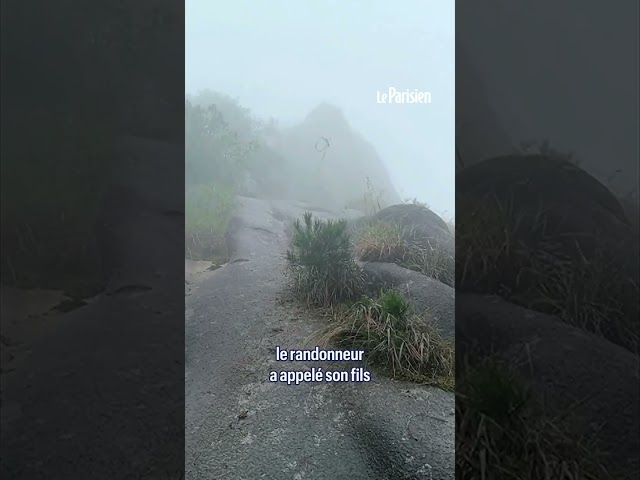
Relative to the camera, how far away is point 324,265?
6.63 feet

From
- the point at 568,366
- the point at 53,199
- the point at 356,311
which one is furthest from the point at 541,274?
the point at 53,199

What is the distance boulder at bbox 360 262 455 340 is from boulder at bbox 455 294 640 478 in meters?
0.05

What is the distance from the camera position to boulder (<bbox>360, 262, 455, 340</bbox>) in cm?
199

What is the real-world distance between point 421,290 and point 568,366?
0.70m

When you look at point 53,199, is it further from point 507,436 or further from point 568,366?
point 568,366

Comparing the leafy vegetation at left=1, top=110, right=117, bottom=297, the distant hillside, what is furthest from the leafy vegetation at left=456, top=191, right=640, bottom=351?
the leafy vegetation at left=1, top=110, right=117, bottom=297

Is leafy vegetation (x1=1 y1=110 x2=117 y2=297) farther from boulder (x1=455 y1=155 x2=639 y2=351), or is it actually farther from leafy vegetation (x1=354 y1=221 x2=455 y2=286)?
boulder (x1=455 y1=155 x2=639 y2=351)

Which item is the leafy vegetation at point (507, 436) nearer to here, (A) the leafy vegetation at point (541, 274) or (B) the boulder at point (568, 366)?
(B) the boulder at point (568, 366)

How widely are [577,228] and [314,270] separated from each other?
117cm

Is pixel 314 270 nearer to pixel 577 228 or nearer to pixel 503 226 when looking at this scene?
pixel 503 226

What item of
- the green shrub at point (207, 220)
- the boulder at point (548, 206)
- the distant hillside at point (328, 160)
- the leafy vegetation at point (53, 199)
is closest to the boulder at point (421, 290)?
the boulder at point (548, 206)

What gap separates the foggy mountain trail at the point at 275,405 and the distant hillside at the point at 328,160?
10cm

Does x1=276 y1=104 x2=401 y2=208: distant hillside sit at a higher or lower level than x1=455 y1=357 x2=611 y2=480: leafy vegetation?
higher

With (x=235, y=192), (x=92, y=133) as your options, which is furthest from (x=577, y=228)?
(x=92, y=133)
